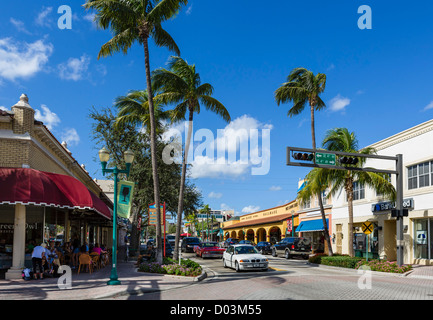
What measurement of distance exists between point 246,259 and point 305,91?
1274 centimetres

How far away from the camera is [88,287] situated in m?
13.8

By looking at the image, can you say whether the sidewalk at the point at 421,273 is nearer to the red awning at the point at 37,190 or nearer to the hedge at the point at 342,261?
the hedge at the point at 342,261

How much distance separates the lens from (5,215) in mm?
17234

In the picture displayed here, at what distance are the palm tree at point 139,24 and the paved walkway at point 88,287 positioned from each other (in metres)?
2.91

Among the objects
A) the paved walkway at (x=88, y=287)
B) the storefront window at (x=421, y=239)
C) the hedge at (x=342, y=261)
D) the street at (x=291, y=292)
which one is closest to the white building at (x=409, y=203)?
the storefront window at (x=421, y=239)

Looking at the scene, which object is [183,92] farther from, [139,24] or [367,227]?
[367,227]

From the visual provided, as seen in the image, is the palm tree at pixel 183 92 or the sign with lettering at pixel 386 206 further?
the sign with lettering at pixel 386 206

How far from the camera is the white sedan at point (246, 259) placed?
68.1 ft

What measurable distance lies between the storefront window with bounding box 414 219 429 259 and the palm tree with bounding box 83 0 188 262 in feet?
55.2

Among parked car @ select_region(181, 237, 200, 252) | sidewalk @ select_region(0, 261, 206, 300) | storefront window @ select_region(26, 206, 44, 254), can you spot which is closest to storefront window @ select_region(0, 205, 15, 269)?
storefront window @ select_region(26, 206, 44, 254)

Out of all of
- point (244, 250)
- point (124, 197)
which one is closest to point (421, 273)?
Answer: point (244, 250)

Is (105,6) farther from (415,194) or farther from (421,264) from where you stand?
(421,264)
